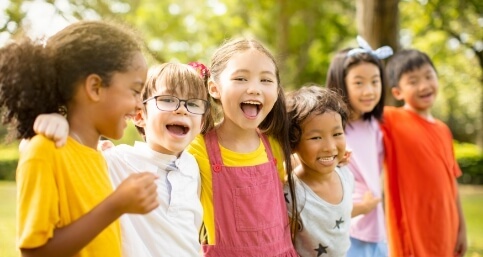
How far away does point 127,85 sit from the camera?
77.4 inches

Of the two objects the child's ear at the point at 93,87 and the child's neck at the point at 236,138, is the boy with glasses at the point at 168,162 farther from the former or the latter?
the child's ear at the point at 93,87

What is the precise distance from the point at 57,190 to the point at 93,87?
0.33 meters

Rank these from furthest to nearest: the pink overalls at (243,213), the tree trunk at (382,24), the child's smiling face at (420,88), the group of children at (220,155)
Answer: the tree trunk at (382,24) < the child's smiling face at (420,88) < the pink overalls at (243,213) < the group of children at (220,155)

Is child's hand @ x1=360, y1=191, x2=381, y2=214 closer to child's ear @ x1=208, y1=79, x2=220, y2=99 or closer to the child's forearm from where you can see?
child's ear @ x1=208, y1=79, x2=220, y2=99

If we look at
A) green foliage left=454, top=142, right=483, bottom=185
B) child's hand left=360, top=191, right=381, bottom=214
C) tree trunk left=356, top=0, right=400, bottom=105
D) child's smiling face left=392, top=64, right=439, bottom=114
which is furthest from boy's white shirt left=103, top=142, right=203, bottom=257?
green foliage left=454, top=142, right=483, bottom=185

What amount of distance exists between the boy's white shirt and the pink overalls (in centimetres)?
16

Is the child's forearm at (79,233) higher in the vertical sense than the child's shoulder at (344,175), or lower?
lower

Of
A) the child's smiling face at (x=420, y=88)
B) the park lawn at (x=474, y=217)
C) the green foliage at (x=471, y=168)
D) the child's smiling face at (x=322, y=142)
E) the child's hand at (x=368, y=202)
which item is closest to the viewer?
the child's smiling face at (x=322, y=142)

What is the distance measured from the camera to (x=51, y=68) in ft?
6.08

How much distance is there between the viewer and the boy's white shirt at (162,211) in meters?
2.31

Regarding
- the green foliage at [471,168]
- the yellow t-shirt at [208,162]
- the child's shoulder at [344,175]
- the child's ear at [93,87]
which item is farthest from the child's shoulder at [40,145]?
the green foliage at [471,168]

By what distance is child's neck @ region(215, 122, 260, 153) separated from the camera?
2.76 metres

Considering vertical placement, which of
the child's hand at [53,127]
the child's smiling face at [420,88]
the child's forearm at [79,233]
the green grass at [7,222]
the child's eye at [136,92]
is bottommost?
the green grass at [7,222]

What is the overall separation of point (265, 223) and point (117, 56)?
1.09 metres
